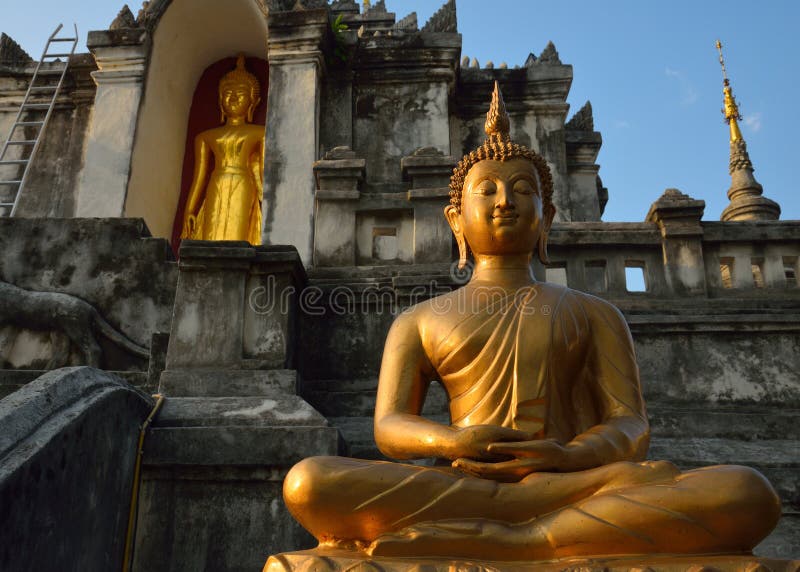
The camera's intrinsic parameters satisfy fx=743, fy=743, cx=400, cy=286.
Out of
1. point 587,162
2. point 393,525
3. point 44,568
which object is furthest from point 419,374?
point 587,162

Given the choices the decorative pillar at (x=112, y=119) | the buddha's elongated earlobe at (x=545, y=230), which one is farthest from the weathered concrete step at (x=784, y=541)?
the decorative pillar at (x=112, y=119)

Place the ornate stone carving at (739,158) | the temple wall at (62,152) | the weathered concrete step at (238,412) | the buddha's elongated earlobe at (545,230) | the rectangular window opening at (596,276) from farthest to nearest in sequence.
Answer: the ornate stone carving at (739,158), the temple wall at (62,152), the rectangular window opening at (596,276), the buddha's elongated earlobe at (545,230), the weathered concrete step at (238,412)

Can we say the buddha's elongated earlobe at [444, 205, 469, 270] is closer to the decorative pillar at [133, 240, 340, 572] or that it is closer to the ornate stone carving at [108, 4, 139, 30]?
the decorative pillar at [133, 240, 340, 572]

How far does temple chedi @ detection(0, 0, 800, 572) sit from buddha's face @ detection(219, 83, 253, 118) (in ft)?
5.44

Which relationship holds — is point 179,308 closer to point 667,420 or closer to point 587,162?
point 667,420

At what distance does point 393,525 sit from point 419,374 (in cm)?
120

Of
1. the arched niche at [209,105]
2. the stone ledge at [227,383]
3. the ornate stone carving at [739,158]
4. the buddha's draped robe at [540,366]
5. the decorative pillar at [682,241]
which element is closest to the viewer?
the buddha's draped robe at [540,366]

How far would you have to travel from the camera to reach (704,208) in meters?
6.43

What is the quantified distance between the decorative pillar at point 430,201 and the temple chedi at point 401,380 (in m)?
0.02

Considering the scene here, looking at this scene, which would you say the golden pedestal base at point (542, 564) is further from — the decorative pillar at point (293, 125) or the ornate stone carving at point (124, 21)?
the ornate stone carving at point (124, 21)

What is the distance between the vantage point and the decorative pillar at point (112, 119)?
9.94m

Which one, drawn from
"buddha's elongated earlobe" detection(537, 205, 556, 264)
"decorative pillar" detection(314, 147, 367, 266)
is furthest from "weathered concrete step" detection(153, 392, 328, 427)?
"decorative pillar" detection(314, 147, 367, 266)

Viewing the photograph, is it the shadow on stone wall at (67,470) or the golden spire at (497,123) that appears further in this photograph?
the golden spire at (497,123)

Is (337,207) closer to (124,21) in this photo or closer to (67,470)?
(67,470)
